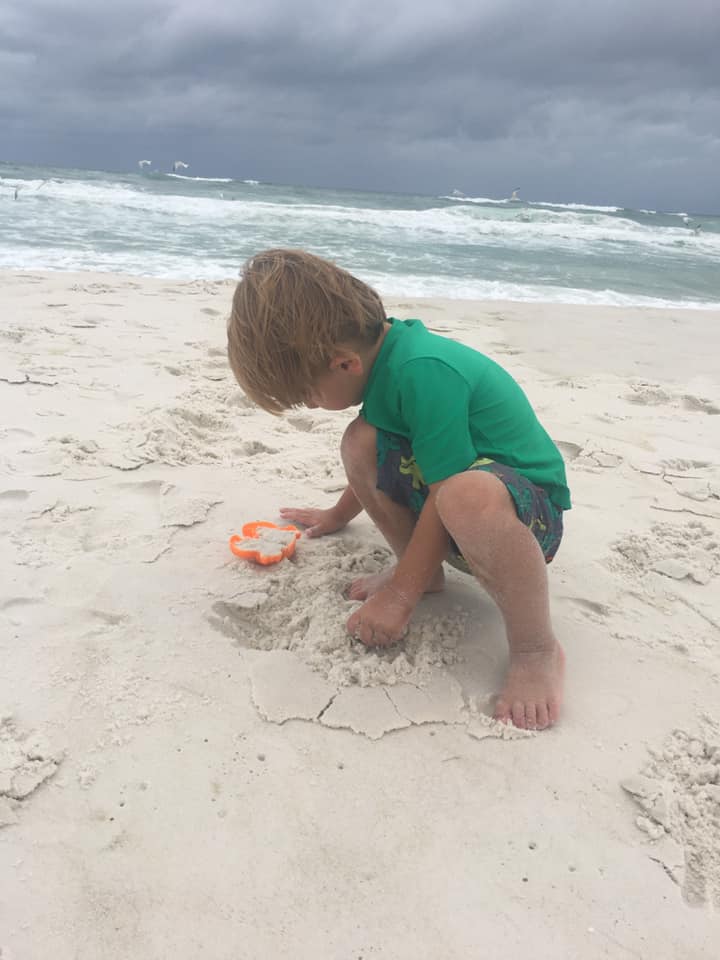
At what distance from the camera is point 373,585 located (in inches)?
72.8

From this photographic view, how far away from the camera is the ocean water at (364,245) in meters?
7.38

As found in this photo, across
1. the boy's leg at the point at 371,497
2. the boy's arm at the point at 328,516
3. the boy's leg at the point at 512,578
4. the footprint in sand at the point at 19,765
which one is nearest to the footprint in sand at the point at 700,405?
the boy's arm at the point at 328,516

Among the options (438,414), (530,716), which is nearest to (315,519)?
(438,414)

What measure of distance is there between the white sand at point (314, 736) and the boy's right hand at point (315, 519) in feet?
0.15

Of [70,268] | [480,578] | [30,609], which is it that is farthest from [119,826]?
[70,268]

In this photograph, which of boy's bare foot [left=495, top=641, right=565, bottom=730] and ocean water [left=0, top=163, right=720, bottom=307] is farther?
ocean water [left=0, top=163, right=720, bottom=307]

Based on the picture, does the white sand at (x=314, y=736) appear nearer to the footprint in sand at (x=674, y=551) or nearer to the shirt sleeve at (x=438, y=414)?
the footprint in sand at (x=674, y=551)

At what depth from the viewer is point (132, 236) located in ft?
31.6

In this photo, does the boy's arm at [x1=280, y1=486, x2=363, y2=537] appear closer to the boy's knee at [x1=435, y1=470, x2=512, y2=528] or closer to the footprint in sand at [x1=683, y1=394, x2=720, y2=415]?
the boy's knee at [x1=435, y1=470, x2=512, y2=528]

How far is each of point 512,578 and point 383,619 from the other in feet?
1.02

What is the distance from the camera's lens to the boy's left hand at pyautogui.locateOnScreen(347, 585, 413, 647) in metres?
1.59

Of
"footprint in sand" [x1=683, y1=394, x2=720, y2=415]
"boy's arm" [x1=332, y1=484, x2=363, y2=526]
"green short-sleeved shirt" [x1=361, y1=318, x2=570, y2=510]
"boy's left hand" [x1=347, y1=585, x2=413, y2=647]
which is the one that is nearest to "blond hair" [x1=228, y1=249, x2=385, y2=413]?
"green short-sleeved shirt" [x1=361, y1=318, x2=570, y2=510]

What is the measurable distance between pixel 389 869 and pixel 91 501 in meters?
1.54

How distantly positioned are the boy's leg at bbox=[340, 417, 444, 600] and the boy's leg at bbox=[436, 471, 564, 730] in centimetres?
28
